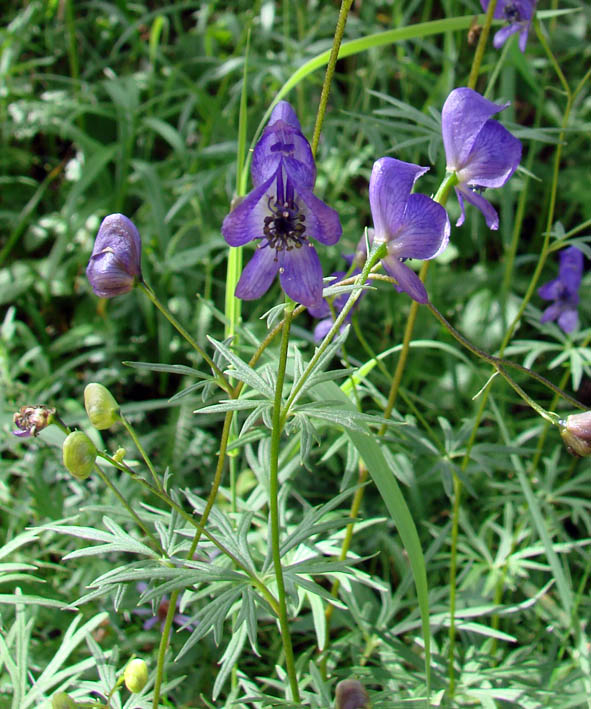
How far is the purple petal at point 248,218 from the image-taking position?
91 centimetres

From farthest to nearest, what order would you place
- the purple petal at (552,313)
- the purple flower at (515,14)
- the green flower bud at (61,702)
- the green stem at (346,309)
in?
the purple petal at (552,313)
the purple flower at (515,14)
the green flower bud at (61,702)
the green stem at (346,309)

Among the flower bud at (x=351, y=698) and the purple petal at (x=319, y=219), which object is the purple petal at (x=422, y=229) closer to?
the purple petal at (x=319, y=219)

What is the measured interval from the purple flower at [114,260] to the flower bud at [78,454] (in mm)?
204

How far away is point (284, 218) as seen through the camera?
0.96 m

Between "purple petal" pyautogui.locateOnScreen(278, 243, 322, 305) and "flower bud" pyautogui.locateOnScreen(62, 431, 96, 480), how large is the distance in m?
0.34

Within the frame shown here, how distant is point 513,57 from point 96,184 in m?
1.71

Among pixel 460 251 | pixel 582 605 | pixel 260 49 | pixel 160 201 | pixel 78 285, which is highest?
pixel 260 49

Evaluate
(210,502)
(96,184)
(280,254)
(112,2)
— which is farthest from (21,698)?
(112,2)

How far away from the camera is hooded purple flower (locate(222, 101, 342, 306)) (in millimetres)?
910

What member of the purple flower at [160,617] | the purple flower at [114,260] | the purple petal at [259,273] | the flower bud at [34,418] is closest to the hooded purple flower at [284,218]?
the purple petal at [259,273]

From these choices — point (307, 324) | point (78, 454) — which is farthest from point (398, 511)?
point (307, 324)

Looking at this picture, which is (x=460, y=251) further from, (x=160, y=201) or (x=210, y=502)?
(x=210, y=502)

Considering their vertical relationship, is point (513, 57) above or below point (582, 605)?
above

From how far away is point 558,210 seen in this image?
10.5 ft
